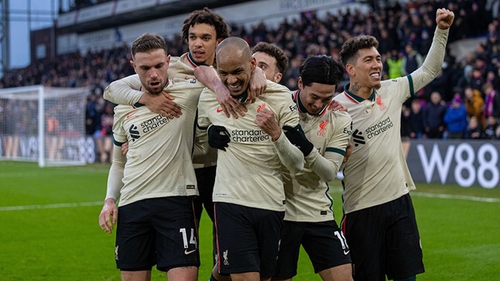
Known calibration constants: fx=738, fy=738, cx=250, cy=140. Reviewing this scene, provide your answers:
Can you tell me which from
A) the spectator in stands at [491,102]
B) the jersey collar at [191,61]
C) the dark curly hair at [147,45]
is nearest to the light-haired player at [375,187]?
the jersey collar at [191,61]

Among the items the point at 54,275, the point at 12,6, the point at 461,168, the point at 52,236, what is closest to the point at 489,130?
the point at 461,168

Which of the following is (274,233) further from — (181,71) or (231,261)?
(181,71)

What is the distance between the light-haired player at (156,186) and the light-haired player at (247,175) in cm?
34

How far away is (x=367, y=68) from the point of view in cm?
523

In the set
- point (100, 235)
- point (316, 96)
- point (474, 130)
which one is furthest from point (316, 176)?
point (474, 130)

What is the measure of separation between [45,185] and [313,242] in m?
13.6

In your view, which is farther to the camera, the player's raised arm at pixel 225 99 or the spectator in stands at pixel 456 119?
the spectator in stands at pixel 456 119

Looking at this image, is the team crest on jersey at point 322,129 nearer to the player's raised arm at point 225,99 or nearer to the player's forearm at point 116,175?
the player's raised arm at point 225,99

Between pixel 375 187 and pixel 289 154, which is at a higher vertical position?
pixel 289 154

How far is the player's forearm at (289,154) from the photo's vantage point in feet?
13.7

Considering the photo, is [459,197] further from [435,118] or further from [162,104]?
[162,104]

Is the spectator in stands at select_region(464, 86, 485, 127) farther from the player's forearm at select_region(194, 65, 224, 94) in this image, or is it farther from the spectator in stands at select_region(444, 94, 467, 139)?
the player's forearm at select_region(194, 65, 224, 94)

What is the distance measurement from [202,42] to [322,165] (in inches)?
56.7

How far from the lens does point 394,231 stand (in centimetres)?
512
